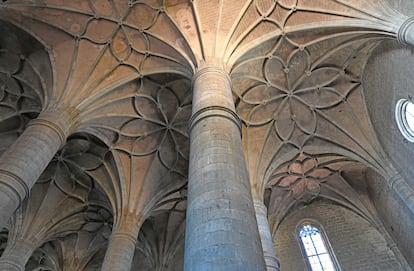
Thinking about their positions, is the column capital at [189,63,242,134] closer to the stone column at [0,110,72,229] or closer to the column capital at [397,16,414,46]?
the stone column at [0,110,72,229]

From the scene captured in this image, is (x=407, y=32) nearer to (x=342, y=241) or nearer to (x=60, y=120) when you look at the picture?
(x=342, y=241)

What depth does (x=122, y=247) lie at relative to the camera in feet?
34.6

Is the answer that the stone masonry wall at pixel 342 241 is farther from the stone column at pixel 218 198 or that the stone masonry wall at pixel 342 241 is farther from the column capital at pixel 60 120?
the column capital at pixel 60 120

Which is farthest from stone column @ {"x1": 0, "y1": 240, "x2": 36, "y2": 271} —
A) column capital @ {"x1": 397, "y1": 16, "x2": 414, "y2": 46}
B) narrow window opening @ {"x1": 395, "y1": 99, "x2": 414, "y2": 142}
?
column capital @ {"x1": 397, "y1": 16, "x2": 414, "y2": 46}

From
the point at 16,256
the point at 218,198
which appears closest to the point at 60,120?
the point at 16,256

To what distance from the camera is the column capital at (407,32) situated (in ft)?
26.1

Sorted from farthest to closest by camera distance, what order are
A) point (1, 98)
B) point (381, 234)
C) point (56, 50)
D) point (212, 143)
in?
1. point (381, 234)
2. point (1, 98)
3. point (56, 50)
4. point (212, 143)

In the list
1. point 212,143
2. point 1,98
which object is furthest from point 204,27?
point 1,98

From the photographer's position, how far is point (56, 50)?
446 inches

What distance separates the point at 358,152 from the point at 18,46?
Answer: 12.4 metres

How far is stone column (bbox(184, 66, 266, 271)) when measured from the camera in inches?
156

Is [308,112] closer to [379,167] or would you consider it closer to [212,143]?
[379,167]

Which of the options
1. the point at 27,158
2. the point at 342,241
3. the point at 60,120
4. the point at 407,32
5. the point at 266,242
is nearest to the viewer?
the point at 27,158

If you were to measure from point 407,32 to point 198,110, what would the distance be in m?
5.61
